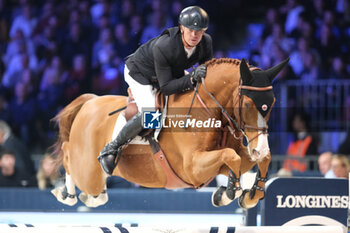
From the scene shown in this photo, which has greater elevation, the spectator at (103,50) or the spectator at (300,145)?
the spectator at (103,50)

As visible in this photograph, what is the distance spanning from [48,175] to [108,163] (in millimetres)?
1250

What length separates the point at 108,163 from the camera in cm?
422

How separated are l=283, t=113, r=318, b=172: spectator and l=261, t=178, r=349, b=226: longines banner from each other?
63.4 inches

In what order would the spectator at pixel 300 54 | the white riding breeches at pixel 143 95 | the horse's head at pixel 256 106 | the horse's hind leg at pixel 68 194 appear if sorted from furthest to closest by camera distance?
the spectator at pixel 300 54 < the horse's hind leg at pixel 68 194 < the white riding breeches at pixel 143 95 < the horse's head at pixel 256 106

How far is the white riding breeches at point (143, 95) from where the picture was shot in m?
4.04

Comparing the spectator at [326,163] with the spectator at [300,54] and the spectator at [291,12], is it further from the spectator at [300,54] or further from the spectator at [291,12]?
the spectator at [291,12]

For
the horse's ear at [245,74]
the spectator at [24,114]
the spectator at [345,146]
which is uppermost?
the horse's ear at [245,74]

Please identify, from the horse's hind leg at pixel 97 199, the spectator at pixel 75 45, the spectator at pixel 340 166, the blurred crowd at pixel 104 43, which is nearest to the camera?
the horse's hind leg at pixel 97 199

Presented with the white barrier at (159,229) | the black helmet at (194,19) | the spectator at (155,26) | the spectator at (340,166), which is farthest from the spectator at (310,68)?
the white barrier at (159,229)

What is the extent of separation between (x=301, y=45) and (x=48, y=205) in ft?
10.8

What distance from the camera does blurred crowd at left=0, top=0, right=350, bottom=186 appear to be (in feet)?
17.6

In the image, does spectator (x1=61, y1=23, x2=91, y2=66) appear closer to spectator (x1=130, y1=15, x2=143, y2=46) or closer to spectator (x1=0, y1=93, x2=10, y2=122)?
spectator (x1=130, y1=15, x2=143, y2=46)

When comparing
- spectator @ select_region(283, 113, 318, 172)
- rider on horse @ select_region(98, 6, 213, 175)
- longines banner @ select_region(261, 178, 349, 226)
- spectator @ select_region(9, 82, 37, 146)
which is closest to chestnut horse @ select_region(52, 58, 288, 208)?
rider on horse @ select_region(98, 6, 213, 175)

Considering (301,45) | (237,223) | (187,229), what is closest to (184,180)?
(187,229)
